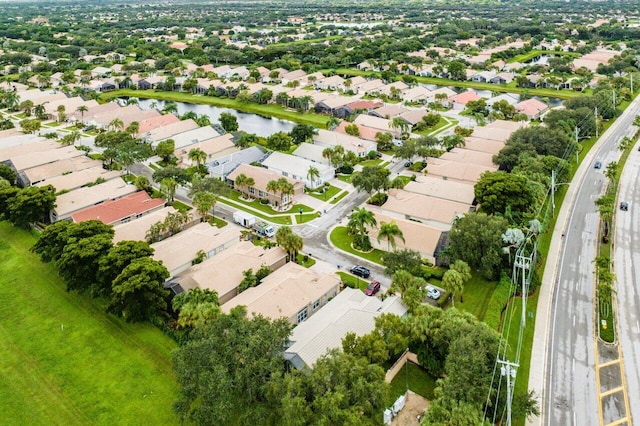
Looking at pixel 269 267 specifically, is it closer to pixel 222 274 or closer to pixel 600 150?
pixel 222 274

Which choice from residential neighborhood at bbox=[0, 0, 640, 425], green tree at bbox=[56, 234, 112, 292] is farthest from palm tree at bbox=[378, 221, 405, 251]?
green tree at bbox=[56, 234, 112, 292]

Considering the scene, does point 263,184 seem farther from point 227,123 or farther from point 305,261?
point 227,123

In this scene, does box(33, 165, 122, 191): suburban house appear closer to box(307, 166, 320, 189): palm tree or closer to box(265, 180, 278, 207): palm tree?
box(265, 180, 278, 207): palm tree

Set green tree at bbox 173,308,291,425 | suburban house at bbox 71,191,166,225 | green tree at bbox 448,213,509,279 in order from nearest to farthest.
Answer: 1. green tree at bbox 173,308,291,425
2. green tree at bbox 448,213,509,279
3. suburban house at bbox 71,191,166,225

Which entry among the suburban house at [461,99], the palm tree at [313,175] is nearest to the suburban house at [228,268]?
the palm tree at [313,175]

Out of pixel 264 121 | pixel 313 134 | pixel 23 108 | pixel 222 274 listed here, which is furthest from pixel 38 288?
pixel 23 108

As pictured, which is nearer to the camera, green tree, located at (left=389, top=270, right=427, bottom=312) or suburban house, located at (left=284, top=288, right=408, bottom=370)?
suburban house, located at (left=284, top=288, right=408, bottom=370)

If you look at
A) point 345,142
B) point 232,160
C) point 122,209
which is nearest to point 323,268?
point 122,209
